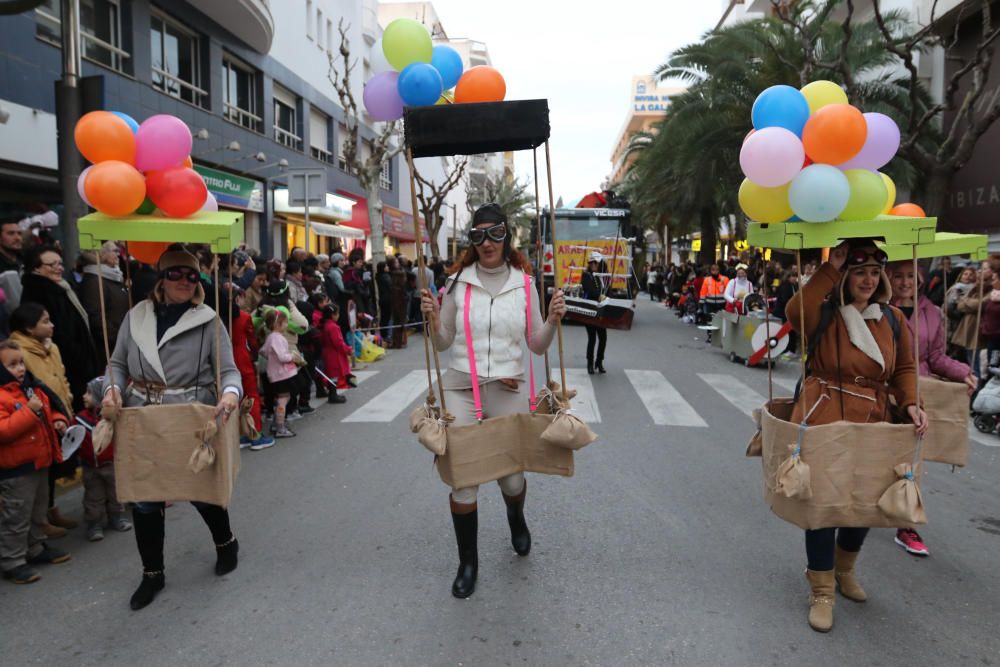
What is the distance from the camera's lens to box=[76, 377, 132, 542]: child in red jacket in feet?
14.4

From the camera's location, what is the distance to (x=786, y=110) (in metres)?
3.43

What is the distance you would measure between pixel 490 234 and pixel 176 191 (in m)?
1.57

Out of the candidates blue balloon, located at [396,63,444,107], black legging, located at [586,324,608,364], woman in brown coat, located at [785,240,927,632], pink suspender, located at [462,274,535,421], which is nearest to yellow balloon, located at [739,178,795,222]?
woman in brown coat, located at [785,240,927,632]

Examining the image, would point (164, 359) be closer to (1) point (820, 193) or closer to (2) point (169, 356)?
(2) point (169, 356)

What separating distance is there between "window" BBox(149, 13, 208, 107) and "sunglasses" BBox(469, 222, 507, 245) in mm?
15010

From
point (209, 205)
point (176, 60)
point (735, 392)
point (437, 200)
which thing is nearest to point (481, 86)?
point (209, 205)

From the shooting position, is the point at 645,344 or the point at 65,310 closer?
the point at 65,310

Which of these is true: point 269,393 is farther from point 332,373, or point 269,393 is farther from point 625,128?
point 625,128

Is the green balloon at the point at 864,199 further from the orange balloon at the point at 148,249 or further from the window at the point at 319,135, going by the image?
the window at the point at 319,135

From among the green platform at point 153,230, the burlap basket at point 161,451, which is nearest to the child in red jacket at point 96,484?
the burlap basket at point 161,451

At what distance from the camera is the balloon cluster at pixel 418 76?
3.60 metres

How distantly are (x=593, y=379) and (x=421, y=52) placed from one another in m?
7.08

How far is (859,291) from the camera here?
3.35 m

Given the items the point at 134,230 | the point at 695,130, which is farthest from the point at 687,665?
the point at 695,130
